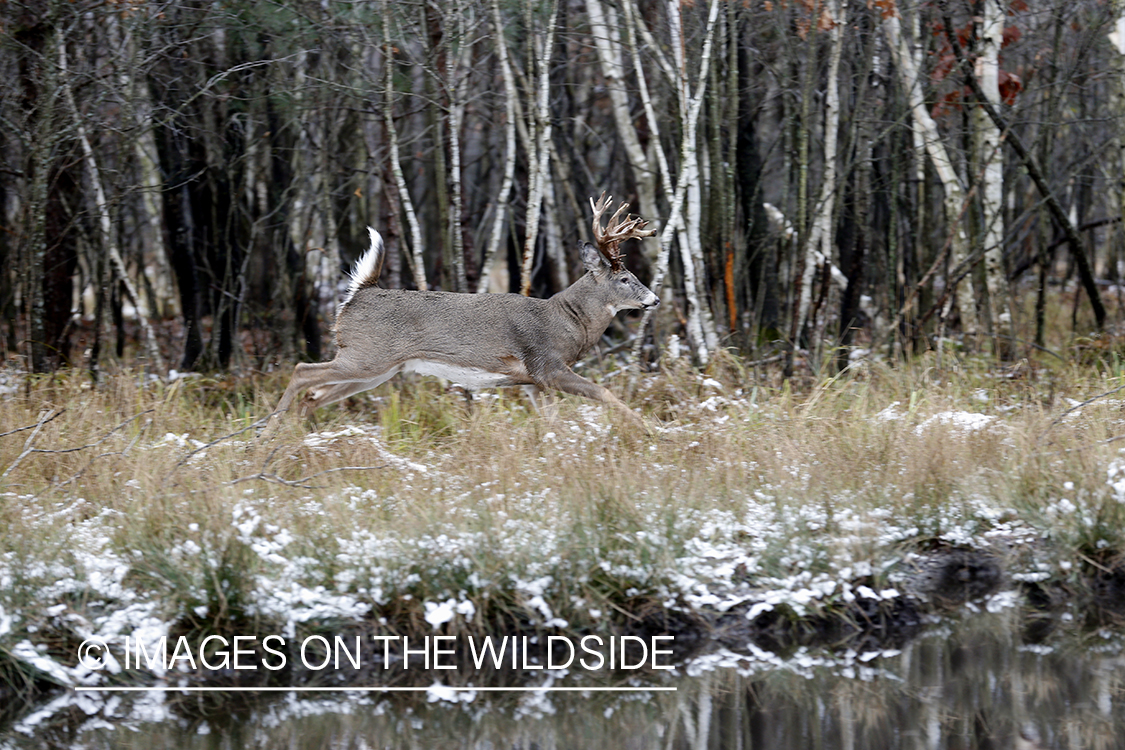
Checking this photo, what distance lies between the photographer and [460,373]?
7434 mm

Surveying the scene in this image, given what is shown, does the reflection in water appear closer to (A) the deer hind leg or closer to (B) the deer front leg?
(B) the deer front leg

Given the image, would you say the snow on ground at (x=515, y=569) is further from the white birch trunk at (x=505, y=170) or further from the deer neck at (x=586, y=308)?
the white birch trunk at (x=505, y=170)

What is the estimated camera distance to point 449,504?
5645 millimetres

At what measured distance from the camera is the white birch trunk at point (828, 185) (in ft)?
27.4

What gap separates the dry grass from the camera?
504cm

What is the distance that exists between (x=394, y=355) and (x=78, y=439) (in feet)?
6.18

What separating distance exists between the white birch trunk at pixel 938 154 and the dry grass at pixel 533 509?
83.2 inches

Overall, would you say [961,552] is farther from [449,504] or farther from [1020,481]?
[449,504]

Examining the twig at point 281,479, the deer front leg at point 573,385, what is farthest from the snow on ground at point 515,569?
the deer front leg at point 573,385

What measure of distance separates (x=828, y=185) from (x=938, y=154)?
4.38 ft

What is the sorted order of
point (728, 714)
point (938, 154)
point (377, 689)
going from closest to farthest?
point (728, 714) → point (377, 689) → point (938, 154)

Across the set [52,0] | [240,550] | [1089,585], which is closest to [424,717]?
[240,550]

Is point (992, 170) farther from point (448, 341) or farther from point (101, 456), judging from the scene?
point (101, 456)

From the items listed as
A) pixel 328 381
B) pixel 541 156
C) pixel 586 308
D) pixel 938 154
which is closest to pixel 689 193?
pixel 541 156
